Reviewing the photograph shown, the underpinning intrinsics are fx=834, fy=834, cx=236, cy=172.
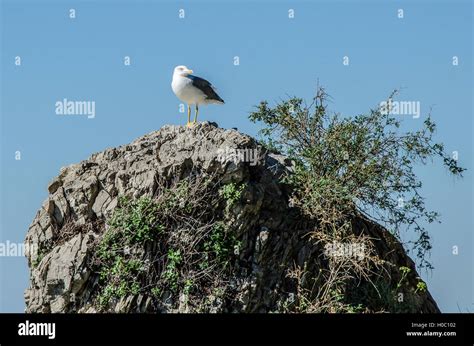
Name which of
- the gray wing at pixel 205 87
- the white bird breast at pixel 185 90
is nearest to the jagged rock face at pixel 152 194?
the white bird breast at pixel 185 90

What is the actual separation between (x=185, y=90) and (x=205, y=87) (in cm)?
44

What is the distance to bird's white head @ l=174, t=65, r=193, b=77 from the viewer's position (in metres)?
16.0

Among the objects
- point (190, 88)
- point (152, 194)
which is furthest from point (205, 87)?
point (152, 194)

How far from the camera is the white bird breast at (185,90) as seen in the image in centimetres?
1589

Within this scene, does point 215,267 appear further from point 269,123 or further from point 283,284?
point 269,123

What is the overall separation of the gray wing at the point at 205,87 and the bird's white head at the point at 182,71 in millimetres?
102

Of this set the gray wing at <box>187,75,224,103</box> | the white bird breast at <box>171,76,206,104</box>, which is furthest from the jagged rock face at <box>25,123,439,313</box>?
the gray wing at <box>187,75,224,103</box>

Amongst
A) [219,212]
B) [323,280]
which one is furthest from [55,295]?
[323,280]

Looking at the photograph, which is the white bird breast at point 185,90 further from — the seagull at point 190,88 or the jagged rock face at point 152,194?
the jagged rock face at point 152,194

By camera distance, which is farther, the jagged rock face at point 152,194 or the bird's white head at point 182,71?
the bird's white head at point 182,71

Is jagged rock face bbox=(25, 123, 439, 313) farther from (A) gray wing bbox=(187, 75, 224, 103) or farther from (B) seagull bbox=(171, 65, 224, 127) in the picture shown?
(A) gray wing bbox=(187, 75, 224, 103)

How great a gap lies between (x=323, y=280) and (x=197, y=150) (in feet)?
10.9

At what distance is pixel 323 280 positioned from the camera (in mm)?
15352

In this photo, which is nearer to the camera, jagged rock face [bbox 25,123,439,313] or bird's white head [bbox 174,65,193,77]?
jagged rock face [bbox 25,123,439,313]
